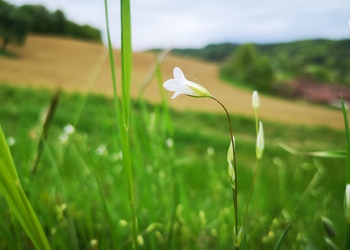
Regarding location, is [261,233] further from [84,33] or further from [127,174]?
[84,33]

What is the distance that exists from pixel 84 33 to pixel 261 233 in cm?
2533

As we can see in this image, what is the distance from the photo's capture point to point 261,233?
1072 mm

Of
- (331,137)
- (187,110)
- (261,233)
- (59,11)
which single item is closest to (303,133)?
(331,137)

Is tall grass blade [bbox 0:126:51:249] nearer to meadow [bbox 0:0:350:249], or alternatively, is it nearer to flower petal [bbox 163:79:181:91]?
meadow [bbox 0:0:350:249]

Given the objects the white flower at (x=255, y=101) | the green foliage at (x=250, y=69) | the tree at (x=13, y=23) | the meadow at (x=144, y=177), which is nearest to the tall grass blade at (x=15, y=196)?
the meadow at (x=144, y=177)

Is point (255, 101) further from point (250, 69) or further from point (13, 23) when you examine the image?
point (250, 69)

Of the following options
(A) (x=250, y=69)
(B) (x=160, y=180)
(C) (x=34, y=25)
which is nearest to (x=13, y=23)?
(C) (x=34, y=25)

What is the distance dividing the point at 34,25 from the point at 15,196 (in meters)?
19.9

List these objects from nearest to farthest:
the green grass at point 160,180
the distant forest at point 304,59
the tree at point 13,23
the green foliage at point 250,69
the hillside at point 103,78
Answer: the green grass at point 160,180 < the tree at point 13,23 < the hillside at point 103,78 < the distant forest at point 304,59 < the green foliage at point 250,69

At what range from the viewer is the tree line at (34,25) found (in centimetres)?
913

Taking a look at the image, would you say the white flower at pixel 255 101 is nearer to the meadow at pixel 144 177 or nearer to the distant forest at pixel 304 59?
the meadow at pixel 144 177

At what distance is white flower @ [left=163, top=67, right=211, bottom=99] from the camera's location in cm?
36

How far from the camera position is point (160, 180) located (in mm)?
1014

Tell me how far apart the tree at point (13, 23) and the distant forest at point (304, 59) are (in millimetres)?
6757
